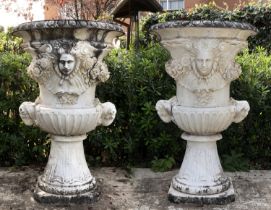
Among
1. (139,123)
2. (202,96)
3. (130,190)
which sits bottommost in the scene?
(130,190)

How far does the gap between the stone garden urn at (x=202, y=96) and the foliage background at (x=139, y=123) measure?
813mm

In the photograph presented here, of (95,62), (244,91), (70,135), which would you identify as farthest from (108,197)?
(244,91)

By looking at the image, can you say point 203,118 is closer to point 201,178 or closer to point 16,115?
point 201,178

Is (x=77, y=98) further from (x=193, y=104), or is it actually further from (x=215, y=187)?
(x=215, y=187)

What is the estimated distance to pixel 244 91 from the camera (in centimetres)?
454

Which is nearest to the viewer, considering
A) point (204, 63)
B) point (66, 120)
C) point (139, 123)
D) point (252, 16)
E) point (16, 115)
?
point (204, 63)

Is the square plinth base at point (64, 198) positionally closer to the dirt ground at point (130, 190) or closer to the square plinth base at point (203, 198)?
the dirt ground at point (130, 190)

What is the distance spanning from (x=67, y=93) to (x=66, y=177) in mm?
735

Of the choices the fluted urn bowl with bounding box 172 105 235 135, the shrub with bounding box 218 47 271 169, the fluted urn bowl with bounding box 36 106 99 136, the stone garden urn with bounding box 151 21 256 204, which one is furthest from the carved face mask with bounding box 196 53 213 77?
the shrub with bounding box 218 47 271 169

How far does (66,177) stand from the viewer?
12.3 ft

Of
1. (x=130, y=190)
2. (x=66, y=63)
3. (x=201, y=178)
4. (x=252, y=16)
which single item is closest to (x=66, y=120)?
(x=66, y=63)

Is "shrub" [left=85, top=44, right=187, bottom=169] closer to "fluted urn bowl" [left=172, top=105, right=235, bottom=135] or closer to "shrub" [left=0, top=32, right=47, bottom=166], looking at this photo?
"shrub" [left=0, top=32, right=47, bottom=166]

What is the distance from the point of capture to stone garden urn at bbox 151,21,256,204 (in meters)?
3.39

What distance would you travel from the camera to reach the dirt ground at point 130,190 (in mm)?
3643
